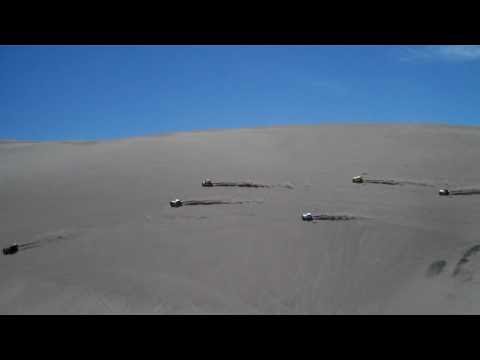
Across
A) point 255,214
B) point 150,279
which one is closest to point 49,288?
point 150,279

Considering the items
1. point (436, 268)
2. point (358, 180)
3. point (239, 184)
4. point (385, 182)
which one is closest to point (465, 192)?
point (385, 182)

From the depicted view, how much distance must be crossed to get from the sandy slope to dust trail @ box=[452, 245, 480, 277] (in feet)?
0.10

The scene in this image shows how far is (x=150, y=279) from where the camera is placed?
4.57 meters

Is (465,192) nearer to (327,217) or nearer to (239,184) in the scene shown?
(327,217)

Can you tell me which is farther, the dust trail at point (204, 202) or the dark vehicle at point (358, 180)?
the dark vehicle at point (358, 180)

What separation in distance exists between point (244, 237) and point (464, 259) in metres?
2.52

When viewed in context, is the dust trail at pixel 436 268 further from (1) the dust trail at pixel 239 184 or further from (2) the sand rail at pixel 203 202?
(1) the dust trail at pixel 239 184

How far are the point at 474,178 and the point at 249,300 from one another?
4.83 metres

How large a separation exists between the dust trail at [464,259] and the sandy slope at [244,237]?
0.03m

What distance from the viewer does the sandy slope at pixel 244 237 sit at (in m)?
4.15
